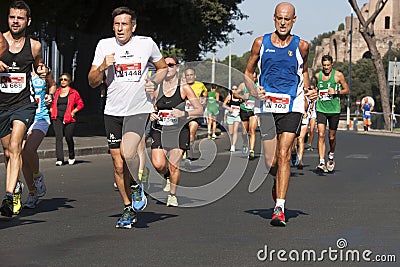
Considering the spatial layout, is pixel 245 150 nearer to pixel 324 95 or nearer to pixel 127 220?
pixel 324 95

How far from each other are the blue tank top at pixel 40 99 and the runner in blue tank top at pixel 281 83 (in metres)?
2.69

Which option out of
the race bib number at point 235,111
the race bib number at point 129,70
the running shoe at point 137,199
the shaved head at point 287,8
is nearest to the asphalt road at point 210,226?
the running shoe at point 137,199

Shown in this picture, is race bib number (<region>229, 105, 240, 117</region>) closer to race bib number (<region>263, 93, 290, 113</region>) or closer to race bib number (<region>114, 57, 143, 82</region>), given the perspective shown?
race bib number (<region>263, 93, 290, 113</region>)

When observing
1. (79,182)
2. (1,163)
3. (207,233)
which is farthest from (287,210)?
(1,163)

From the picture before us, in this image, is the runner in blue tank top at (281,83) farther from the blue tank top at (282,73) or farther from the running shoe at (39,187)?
the running shoe at (39,187)

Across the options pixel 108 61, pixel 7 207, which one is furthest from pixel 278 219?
pixel 7 207

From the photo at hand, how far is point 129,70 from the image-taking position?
8.26 metres

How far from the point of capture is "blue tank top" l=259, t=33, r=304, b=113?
898 centimetres

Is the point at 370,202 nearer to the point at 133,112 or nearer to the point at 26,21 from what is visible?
the point at 133,112

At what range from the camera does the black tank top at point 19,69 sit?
898 cm

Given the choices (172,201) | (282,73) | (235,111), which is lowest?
(172,201)

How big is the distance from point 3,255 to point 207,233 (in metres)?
2.06

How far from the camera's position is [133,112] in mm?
8289

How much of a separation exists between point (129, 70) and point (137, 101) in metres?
0.31
